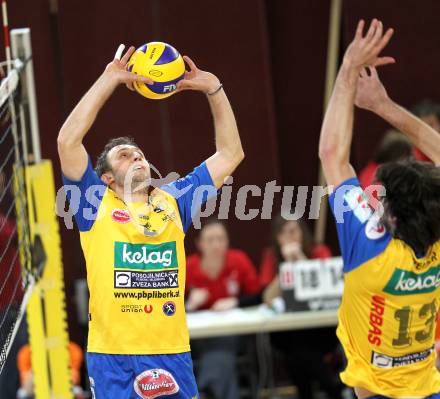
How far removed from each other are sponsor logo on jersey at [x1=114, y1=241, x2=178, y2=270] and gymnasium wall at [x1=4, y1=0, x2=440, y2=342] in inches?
175

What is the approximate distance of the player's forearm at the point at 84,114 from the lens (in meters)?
4.79

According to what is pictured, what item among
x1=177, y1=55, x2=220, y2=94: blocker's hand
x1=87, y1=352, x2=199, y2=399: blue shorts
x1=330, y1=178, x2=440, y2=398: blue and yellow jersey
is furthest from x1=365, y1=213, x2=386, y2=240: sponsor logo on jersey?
x1=177, y1=55, x2=220, y2=94: blocker's hand

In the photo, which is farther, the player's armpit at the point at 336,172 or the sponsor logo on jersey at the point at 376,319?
the player's armpit at the point at 336,172

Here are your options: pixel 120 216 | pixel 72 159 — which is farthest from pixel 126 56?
pixel 120 216

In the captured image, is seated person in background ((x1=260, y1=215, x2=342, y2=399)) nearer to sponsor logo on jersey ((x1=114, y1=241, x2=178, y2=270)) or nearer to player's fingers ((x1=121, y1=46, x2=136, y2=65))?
sponsor logo on jersey ((x1=114, y1=241, x2=178, y2=270))

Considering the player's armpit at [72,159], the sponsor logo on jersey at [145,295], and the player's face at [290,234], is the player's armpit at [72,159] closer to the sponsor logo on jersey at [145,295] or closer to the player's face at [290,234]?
the sponsor logo on jersey at [145,295]

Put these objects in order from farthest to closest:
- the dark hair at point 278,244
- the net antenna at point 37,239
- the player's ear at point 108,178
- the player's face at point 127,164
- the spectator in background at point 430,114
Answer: the dark hair at point 278,244 < the spectator in background at point 430,114 < the net antenna at point 37,239 < the player's ear at point 108,178 < the player's face at point 127,164

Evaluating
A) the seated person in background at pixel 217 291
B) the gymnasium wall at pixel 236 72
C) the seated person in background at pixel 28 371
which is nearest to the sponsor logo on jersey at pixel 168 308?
the seated person in background at pixel 28 371

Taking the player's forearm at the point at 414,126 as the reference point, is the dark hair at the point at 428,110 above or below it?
below

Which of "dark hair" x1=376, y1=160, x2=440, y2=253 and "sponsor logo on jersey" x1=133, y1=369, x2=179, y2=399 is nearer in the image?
"dark hair" x1=376, y1=160, x2=440, y2=253

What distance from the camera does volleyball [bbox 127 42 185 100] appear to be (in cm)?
495

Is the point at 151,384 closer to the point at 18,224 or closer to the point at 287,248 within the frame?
the point at 18,224

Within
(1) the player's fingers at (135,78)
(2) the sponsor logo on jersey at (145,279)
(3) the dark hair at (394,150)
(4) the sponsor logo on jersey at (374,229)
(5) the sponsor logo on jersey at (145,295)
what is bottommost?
(5) the sponsor logo on jersey at (145,295)

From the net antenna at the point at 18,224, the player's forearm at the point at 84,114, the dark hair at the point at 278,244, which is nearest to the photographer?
the player's forearm at the point at 84,114
